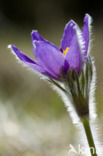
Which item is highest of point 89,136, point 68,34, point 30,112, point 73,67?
point 30,112

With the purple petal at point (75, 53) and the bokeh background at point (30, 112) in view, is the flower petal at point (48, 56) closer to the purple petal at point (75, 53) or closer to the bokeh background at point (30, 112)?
the purple petal at point (75, 53)

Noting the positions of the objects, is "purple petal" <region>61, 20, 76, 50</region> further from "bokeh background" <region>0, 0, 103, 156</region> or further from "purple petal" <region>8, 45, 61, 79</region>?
"bokeh background" <region>0, 0, 103, 156</region>

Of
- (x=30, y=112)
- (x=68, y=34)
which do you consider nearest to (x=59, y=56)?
(x=68, y=34)

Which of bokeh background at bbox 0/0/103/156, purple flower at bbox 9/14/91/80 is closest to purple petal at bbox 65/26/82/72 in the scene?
purple flower at bbox 9/14/91/80

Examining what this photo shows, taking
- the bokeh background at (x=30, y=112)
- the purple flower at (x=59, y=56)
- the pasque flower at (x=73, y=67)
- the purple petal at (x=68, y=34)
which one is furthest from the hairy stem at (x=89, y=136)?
the bokeh background at (x=30, y=112)

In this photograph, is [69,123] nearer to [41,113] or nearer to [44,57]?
[41,113]

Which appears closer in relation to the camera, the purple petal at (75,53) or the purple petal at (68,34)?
the purple petal at (75,53)

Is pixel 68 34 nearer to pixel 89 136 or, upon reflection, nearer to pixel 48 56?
pixel 48 56

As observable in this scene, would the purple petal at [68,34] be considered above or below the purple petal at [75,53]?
above

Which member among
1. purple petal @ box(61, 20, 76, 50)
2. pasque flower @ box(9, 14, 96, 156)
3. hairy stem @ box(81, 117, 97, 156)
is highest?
purple petal @ box(61, 20, 76, 50)
